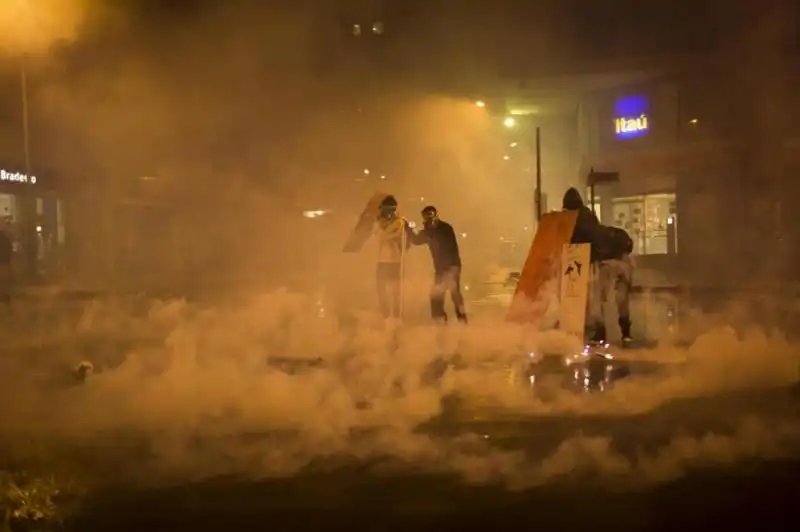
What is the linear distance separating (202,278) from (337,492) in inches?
456

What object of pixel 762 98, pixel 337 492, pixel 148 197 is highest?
pixel 762 98

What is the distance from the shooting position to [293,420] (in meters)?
4.43

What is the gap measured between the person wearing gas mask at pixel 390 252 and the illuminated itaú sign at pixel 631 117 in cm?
1335

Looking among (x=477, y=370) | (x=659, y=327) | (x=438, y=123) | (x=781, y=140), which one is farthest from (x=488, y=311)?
(x=438, y=123)

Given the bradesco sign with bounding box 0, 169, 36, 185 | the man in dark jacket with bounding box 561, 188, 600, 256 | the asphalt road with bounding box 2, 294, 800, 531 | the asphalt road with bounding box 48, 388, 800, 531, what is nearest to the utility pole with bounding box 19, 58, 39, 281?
the bradesco sign with bounding box 0, 169, 36, 185

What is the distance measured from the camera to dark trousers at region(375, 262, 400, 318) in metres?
8.77

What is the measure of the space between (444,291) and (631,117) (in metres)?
14.1

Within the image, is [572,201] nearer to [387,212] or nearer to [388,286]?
[387,212]

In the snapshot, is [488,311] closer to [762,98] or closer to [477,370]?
[477,370]

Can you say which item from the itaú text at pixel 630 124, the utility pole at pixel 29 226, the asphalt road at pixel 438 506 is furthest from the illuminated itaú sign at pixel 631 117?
the asphalt road at pixel 438 506

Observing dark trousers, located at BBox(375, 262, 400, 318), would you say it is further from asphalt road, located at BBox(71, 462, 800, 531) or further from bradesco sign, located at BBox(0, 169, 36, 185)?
bradesco sign, located at BBox(0, 169, 36, 185)

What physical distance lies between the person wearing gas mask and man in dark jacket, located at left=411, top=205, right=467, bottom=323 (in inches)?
6.1

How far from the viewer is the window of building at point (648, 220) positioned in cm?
2000

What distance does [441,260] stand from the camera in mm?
8625
